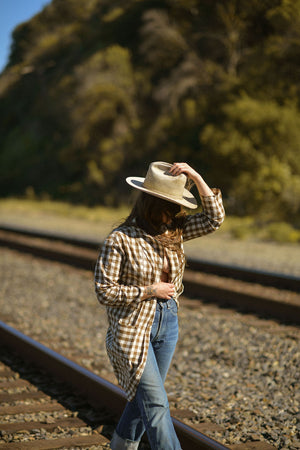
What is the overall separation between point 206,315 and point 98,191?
28.0m

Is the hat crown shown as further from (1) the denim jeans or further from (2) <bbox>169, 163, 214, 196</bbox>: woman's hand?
(1) the denim jeans

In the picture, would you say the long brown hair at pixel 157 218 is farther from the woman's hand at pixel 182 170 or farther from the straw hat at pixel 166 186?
the woman's hand at pixel 182 170

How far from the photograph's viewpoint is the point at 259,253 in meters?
14.8

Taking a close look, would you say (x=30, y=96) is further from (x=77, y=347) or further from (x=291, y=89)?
(x=77, y=347)

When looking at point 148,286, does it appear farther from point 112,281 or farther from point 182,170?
point 182,170

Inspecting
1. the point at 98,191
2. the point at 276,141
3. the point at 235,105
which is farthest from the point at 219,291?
the point at 98,191

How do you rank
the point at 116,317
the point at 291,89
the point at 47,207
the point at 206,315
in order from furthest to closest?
the point at 47,207 → the point at 291,89 → the point at 206,315 → the point at 116,317

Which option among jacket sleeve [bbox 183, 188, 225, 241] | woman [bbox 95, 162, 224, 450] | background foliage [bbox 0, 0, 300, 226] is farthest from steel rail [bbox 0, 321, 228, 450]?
background foliage [bbox 0, 0, 300, 226]

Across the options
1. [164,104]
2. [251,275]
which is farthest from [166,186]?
[164,104]

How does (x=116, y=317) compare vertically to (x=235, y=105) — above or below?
below

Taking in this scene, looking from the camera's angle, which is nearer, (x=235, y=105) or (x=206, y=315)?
(x=206, y=315)

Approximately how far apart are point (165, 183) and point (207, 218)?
1.33 feet

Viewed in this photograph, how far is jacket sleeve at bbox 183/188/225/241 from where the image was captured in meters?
3.44

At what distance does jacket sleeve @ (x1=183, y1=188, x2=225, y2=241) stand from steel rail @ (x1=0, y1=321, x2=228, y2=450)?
1330 millimetres
